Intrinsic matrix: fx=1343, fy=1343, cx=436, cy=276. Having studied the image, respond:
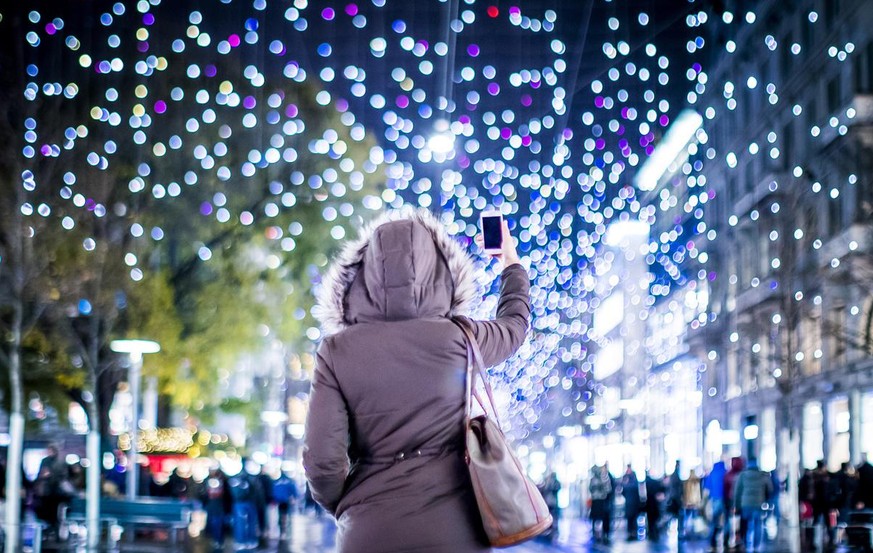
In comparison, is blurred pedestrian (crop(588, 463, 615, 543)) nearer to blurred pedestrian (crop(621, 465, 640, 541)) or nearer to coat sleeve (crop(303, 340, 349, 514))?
blurred pedestrian (crop(621, 465, 640, 541))

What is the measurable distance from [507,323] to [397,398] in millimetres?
462

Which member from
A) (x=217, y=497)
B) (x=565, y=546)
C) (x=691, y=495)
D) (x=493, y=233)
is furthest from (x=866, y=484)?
(x=493, y=233)

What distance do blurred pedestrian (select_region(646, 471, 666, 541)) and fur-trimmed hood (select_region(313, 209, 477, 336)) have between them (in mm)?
24684

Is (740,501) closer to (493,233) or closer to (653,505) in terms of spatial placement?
(653,505)

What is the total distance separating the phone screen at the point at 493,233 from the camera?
4023 mm

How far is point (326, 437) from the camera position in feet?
11.1

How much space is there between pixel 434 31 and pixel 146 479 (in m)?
13.7

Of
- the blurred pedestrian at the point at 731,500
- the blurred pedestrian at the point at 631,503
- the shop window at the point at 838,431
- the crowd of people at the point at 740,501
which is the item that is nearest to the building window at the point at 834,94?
the shop window at the point at 838,431

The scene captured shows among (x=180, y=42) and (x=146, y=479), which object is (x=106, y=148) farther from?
(x=146, y=479)

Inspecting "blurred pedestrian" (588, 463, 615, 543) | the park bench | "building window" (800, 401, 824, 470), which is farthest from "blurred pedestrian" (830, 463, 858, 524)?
"building window" (800, 401, 824, 470)

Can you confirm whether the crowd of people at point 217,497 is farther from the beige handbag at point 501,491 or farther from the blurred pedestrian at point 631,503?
the beige handbag at point 501,491

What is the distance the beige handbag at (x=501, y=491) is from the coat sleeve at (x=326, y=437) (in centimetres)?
33

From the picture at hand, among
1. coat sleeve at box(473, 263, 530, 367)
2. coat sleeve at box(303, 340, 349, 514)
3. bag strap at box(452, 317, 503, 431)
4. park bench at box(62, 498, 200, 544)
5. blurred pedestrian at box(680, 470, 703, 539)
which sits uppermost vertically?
coat sleeve at box(473, 263, 530, 367)

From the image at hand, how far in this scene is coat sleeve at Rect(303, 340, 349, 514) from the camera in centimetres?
338
